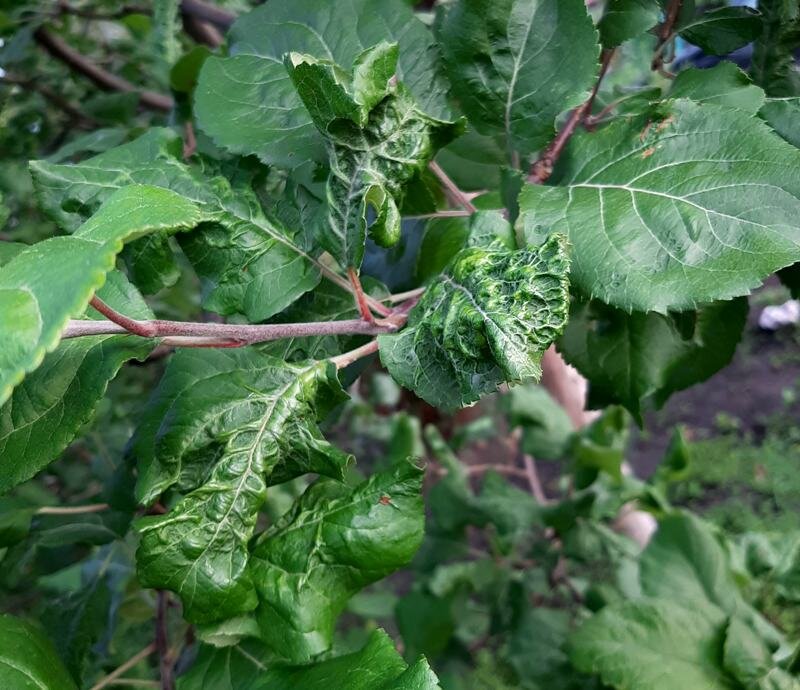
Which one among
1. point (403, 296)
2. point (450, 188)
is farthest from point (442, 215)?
point (403, 296)

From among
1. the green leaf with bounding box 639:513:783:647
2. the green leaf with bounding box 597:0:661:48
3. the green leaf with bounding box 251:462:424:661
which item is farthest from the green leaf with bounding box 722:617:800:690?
the green leaf with bounding box 597:0:661:48

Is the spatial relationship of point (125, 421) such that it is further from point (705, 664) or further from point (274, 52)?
point (705, 664)

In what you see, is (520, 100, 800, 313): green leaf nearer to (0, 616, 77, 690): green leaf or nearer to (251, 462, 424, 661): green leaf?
(251, 462, 424, 661): green leaf

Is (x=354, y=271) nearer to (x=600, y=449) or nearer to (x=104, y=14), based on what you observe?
(x=600, y=449)

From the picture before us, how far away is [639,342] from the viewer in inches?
35.5

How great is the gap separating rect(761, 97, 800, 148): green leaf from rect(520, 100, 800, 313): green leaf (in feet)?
0.37

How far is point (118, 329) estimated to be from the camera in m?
0.64

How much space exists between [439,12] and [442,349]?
2.18ft

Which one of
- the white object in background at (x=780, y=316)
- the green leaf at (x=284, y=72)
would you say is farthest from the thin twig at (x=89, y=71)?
the white object in background at (x=780, y=316)

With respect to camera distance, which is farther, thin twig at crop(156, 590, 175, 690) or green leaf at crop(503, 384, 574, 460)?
green leaf at crop(503, 384, 574, 460)

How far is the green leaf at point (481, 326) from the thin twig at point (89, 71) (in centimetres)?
135

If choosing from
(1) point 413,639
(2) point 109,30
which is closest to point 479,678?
(1) point 413,639

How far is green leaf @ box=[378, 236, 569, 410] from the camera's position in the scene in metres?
0.52

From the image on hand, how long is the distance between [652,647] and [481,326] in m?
0.87
